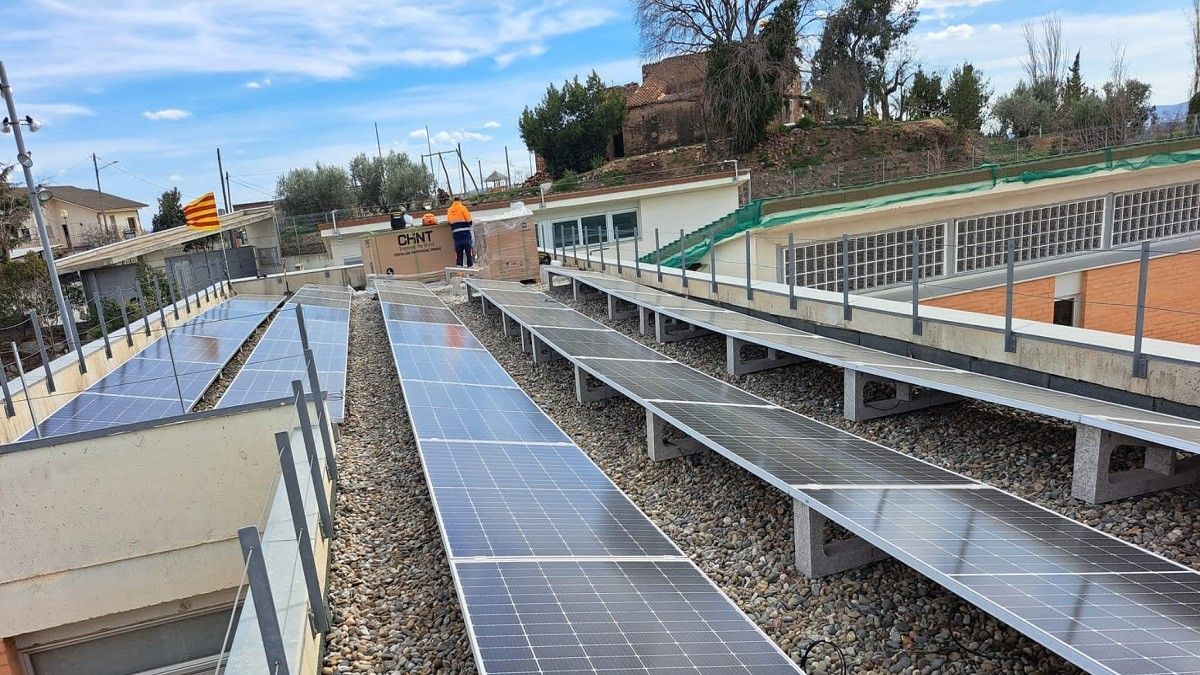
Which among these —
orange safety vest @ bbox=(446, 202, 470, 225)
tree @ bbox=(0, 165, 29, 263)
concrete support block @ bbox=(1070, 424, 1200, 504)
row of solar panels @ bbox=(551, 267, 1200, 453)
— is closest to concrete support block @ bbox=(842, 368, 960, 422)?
row of solar panels @ bbox=(551, 267, 1200, 453)

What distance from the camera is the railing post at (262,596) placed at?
3600mm

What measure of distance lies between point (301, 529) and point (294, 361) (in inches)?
290

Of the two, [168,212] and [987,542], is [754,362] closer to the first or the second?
[987,542]

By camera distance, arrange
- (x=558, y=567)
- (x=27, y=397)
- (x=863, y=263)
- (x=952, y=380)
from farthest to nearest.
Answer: (x=863, y=263) → (x=27, y=397) → (x=952, y=380) → (x=558, y=567)

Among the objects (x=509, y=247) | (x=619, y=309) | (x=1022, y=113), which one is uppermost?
(x=1022, y=113)

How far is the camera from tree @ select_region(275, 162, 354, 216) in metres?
53.4

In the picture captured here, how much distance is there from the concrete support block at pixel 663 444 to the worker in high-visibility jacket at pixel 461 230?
17.7 m

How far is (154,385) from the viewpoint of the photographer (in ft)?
37.9

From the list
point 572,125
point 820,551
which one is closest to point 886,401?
point 820,551

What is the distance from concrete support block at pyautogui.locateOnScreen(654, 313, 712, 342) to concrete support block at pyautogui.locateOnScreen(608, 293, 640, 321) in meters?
2.12

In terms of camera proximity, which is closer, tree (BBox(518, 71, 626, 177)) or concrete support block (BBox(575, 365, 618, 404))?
concrete support block (BBox(575, 365, 618, 404))

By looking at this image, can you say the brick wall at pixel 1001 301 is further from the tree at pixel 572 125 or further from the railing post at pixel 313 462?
the tree at pixel 572 125

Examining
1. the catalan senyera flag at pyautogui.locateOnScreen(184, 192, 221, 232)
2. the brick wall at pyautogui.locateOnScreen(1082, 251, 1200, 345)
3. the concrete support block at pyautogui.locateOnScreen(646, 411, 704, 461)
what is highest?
the catalan senyera flag at pyautogui.locateOnScreen(184, 192, 221, 232)

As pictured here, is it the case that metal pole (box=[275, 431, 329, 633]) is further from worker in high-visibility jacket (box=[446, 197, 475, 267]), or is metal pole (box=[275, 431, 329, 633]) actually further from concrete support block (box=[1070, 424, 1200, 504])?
worker in high-visibility jacket (box=[446, 197, 475, 267])
